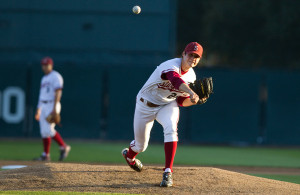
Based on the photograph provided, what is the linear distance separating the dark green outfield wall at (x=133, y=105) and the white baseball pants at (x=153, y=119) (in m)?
8.09

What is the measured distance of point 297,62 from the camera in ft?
87.9

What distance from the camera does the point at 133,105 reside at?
1521cm

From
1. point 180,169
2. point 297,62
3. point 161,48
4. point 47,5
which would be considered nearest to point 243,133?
point 161,48

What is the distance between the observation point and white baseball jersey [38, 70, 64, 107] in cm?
1035

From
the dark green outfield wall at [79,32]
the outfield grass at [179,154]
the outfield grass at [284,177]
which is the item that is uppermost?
the dark green outfield wall at [79,32]

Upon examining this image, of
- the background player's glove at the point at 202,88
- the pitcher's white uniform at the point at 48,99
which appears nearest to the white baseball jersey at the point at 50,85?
the pitcher's white uniform at the point at 48,99

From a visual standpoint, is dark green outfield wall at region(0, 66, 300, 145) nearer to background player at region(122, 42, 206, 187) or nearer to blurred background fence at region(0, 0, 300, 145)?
blurred background fence at region(0, 0, 300, 145)

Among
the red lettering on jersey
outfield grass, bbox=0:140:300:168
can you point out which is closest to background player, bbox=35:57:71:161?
outfield grass, bbox=0:140:300:168

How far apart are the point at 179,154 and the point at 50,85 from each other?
3.49 metres

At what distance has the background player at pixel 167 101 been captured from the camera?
6.50 metres

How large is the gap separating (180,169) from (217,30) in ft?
82.8

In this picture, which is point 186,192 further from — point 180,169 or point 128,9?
Answer: point 128,9

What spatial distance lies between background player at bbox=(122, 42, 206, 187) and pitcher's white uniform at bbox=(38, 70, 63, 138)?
3.44 meters

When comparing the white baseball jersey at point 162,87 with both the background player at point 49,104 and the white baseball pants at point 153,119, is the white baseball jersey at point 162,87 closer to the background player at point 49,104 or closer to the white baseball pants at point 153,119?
the white baseball pants at point 153,119
